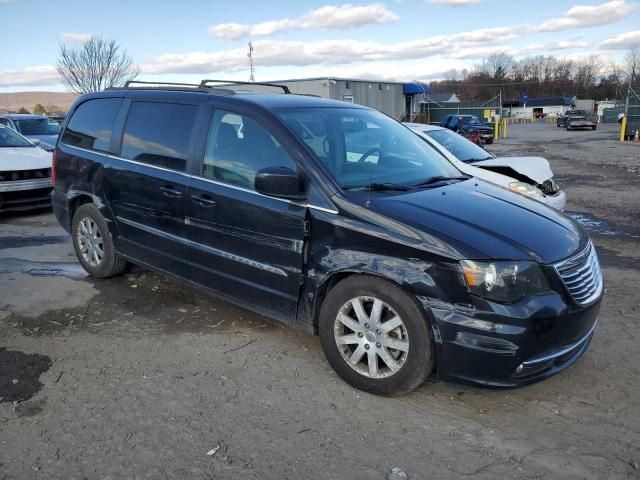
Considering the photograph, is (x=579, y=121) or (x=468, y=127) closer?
(x=468, y=127)

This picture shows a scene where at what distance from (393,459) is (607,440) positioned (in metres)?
1.19

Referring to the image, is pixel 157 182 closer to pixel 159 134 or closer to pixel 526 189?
pixel 159 134

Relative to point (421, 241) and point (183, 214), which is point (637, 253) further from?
point (183, 214)

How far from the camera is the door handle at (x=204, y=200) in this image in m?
4.05

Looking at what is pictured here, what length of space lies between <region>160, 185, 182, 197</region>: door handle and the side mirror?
101 cm

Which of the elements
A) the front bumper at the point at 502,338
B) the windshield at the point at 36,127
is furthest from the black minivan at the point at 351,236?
the windshield at the point at 36,127

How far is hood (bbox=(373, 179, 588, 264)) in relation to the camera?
3.10 metres

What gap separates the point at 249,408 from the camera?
329cm

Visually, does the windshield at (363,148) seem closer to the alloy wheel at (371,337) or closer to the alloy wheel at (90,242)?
the alloy wheel at (371,337)

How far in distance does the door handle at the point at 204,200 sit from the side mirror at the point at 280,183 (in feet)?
2.05

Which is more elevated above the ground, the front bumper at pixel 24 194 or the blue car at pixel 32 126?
the blue car at pixel 32 126

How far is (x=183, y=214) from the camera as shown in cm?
430

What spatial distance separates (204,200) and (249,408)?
5.26ft

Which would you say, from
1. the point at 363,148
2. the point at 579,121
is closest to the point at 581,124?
the point at 579,121
